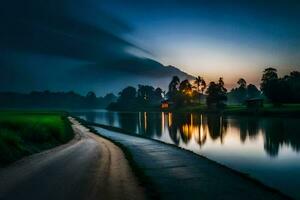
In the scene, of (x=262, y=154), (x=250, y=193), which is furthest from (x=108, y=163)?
(x=262, y=154)

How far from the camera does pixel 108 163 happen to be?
80.4 feet

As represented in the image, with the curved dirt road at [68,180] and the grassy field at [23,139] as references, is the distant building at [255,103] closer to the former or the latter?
the grassy field at [23,139]

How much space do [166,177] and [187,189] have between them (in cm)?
321

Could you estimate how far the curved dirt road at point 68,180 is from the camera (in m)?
14.5

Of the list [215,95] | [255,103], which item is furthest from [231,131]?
[215,95]

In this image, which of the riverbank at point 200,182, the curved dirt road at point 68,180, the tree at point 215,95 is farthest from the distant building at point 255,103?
the curved dirt road at point 68,180

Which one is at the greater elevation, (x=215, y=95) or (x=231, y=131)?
(x=215, y=95)

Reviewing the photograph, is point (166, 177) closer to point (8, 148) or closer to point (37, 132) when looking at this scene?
point (8, 148)

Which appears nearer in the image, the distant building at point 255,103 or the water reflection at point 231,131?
the water reflection at point 231,131

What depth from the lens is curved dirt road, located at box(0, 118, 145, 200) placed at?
47.7ft

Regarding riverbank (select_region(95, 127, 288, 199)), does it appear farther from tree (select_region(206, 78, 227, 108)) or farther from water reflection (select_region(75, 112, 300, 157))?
tree (select_region(206, 78, 227, 108))

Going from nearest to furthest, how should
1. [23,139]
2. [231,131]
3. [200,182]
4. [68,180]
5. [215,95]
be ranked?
1. [68,180]
2. [200,182]
3. [23,139]
4. [231,131]
5. [215,95]

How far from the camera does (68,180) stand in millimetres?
17422

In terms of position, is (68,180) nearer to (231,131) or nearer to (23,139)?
(23,139)
